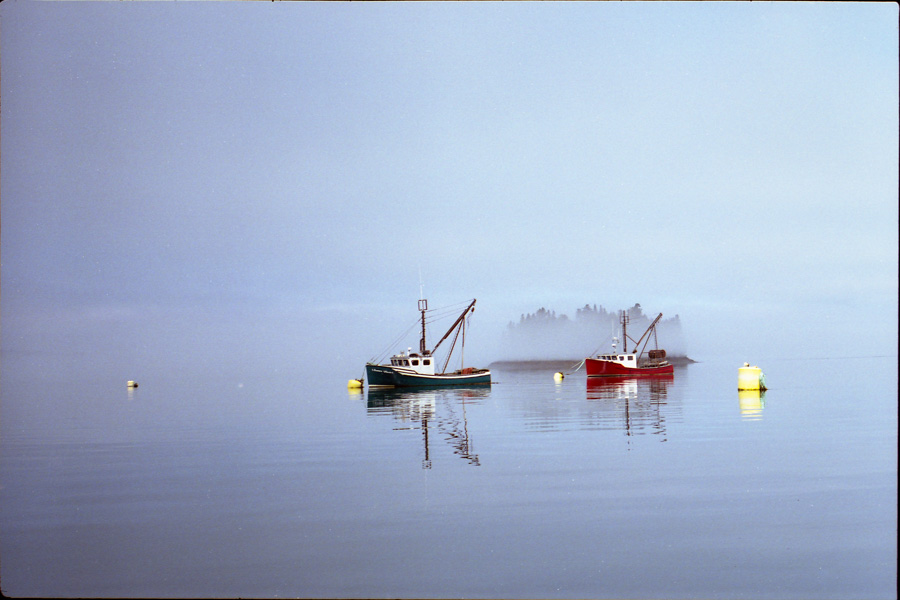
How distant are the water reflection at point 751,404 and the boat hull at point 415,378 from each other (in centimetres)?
3976

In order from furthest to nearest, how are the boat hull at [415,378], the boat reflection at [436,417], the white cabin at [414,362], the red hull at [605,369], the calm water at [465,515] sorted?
the red hull at [605,369]
the white cabin at [414,362]
the boat hull at [415,378]
the boat reflection at [436,417]
the calm water at [465,515]

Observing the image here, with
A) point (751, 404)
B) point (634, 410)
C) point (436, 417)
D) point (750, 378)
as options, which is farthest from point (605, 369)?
point (436, 417)

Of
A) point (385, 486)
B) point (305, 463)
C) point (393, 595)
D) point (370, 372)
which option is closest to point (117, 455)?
point (305, 463)

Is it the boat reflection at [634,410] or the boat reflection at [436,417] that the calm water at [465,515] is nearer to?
the boat reflection at [436,417]

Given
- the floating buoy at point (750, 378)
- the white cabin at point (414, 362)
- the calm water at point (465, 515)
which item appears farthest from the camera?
the white cabin at point (414, 362)

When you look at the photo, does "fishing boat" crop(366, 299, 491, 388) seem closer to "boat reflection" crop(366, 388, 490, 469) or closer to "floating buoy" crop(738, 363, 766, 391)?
"boat reflection" crop(366, 388, 490, 469)

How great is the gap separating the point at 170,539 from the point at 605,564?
10.6 metres

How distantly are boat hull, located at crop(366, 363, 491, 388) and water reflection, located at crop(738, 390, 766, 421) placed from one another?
130ft

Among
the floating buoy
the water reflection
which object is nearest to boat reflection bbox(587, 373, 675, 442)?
the water reflection

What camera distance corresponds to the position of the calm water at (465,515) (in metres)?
14.9

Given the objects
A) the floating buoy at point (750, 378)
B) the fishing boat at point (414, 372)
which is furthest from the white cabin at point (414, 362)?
the floating buoy at point (750, 378)

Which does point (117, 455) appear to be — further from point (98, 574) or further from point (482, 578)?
point (482, 578)

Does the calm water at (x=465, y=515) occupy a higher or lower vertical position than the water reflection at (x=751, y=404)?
higher

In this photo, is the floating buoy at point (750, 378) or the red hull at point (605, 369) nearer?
the floating buoy at point (750, 378)
